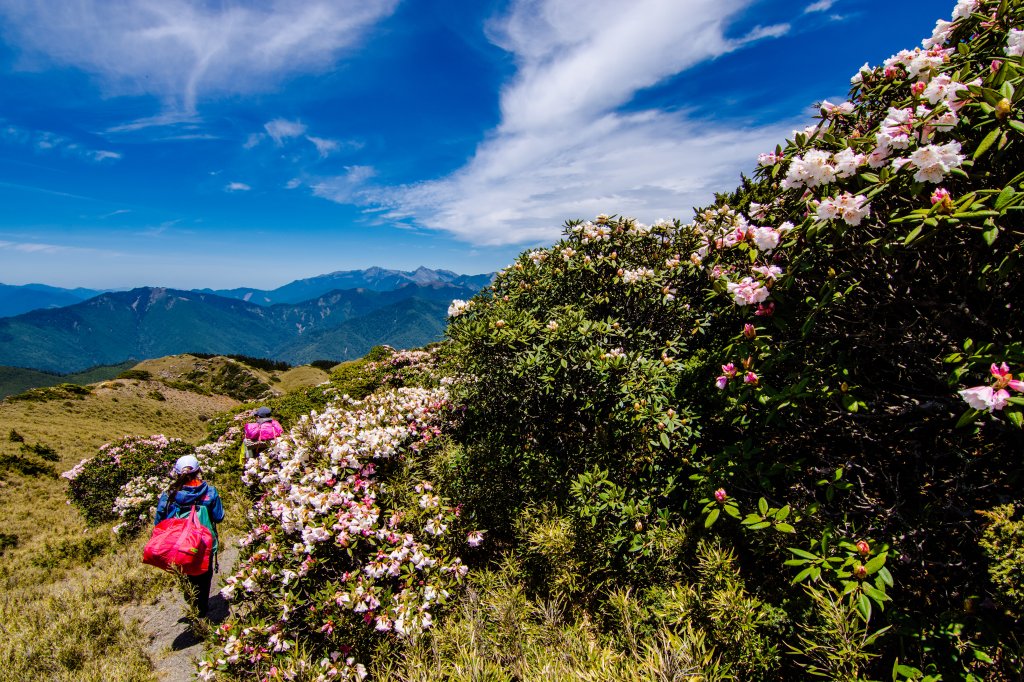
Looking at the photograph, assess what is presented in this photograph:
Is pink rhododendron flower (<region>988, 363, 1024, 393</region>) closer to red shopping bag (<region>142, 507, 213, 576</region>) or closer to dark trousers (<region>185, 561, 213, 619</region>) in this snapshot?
red shopping bag (<region>142, 507, 213, 576</region>)

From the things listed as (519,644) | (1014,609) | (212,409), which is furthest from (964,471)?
(212,409)

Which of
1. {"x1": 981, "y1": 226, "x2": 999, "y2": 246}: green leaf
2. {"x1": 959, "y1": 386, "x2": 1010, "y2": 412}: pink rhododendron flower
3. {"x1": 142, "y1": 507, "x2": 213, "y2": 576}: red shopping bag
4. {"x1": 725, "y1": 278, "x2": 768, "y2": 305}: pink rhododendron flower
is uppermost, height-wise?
{"x1": 981, "y1": 226, "x2": 999, "y2": 246}: green leaf

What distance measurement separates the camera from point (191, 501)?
615 cm

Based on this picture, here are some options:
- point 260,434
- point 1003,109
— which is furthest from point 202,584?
point 1003,109

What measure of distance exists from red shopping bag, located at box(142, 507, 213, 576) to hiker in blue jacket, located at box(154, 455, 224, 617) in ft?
0.49

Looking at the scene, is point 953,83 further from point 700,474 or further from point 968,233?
point 700,474

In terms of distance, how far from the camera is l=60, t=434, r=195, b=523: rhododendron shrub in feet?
44.0

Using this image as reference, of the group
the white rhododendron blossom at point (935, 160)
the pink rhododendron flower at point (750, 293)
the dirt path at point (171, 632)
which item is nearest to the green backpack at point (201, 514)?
the dirt path at point (171, 632)

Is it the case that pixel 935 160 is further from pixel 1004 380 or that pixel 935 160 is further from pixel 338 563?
pixel 338 563

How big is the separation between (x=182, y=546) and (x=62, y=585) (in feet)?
19.3

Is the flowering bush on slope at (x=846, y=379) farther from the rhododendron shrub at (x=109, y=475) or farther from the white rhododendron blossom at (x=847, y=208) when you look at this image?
the rhododendron shrub at (x=109, y=475)

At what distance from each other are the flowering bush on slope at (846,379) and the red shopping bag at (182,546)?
4.59 meters

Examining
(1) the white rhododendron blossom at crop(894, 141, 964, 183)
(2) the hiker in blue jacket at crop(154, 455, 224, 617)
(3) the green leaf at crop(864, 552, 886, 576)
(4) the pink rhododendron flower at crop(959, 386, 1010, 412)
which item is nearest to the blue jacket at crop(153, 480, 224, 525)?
(2) the hiker in blue jacket at crop(154, 455, 224, 617)

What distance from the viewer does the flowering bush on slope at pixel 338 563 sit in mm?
4449
